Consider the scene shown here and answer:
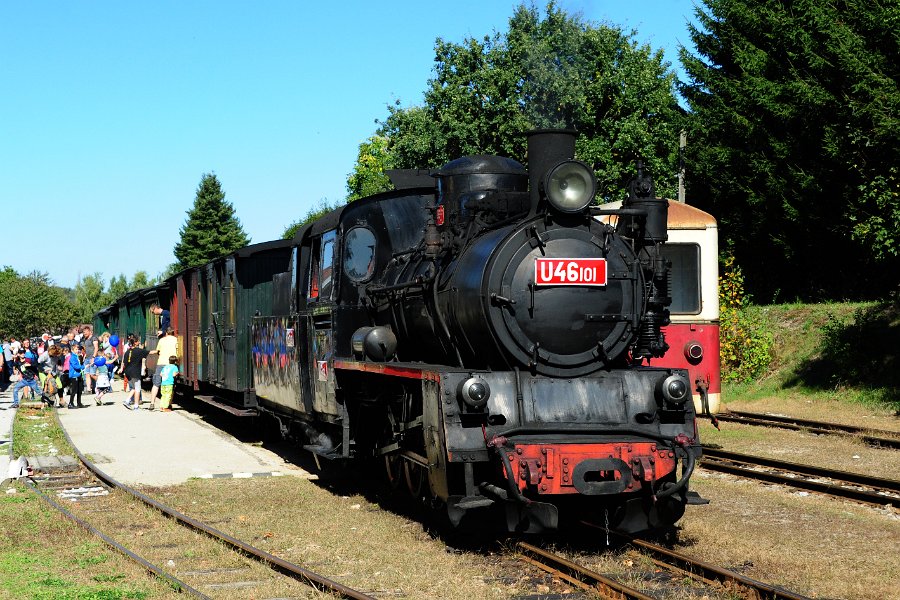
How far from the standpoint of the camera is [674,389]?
24.7 feet

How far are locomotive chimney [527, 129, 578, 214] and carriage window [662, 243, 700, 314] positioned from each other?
5.90 m

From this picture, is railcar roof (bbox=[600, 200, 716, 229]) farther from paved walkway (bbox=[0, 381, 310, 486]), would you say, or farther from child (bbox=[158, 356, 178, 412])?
child (bbox=[158, 356, 178, 412])

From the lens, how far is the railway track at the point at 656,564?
6090mm

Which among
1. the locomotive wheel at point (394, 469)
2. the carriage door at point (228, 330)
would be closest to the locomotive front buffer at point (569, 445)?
the locomotive wheel at point (394, 469)

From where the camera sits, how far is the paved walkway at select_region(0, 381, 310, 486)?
40.3 ft

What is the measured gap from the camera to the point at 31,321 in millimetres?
79062

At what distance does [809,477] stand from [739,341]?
33.4 feet

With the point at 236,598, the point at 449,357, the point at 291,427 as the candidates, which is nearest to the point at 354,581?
the point at 236,598

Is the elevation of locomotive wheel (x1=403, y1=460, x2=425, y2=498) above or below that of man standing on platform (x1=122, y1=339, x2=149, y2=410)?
below

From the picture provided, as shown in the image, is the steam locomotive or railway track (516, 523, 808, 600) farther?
the steam locomotive

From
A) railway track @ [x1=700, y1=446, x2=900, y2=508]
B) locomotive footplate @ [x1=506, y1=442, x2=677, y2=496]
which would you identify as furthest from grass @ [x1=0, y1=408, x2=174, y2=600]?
railway track @ [x1=700, y1=446, x2=900, y2=508]

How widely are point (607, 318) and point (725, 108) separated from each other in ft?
69.9

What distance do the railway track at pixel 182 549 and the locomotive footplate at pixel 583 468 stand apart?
56.5 inches

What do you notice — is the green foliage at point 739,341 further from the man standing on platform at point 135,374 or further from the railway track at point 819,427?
the man standing on platform at point 135,374
